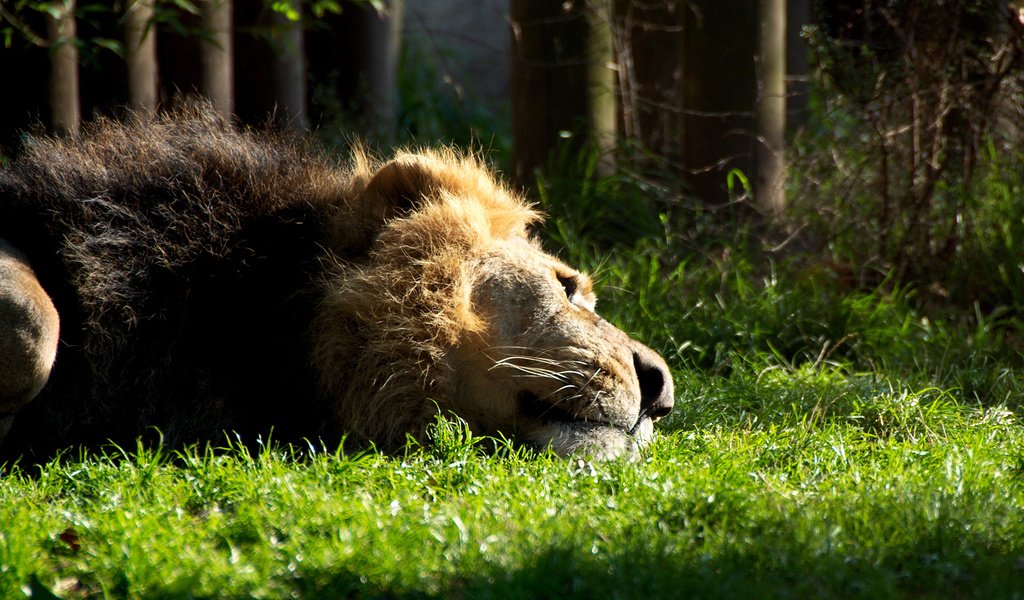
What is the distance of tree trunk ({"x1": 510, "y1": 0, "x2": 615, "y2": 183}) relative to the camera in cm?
709

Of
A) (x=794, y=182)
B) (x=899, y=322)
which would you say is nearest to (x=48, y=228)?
(x=899, y=322)

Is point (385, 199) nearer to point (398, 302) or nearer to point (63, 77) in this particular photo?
point (398, 302)

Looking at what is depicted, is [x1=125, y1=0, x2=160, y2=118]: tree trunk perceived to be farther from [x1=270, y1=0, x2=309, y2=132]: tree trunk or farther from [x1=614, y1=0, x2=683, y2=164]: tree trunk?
A: [x1=614, y1=0, x2=683, y2=164]: tree trunk

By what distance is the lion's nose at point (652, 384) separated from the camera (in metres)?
4.00

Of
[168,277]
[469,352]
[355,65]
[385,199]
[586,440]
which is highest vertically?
[385,199]

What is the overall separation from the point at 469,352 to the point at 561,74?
360 centimetres

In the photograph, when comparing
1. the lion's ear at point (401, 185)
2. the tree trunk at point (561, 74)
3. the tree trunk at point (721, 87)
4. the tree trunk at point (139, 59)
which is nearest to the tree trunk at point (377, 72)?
the tree trunk at point (561, 74)

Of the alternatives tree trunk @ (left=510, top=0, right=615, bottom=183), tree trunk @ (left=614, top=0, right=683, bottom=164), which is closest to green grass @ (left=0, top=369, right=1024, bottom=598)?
tree trunk @ (left=510, top=0, right=615, bottom=183)

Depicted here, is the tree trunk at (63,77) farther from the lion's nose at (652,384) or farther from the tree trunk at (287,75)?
the lion's nose at (652,384)

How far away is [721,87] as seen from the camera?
6961 mm

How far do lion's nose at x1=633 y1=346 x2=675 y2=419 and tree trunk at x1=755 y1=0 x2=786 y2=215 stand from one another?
9.96 feet

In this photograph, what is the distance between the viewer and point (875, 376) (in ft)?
17.3

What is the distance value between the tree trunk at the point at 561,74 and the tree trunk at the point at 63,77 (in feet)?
8.26

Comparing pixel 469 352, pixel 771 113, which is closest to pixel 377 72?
pixel 771 113
